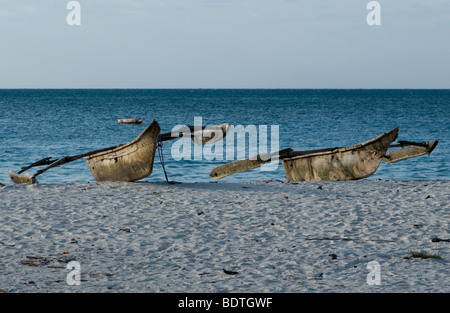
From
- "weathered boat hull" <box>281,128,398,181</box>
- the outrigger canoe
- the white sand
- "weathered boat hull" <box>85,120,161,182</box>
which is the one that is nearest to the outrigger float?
"weathered boat hull" <box>85,120,161,182</box>

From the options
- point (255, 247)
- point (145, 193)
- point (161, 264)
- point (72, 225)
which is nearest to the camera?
point (161, 264)

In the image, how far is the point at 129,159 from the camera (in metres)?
13.2

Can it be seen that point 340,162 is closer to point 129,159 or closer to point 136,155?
point 136,155

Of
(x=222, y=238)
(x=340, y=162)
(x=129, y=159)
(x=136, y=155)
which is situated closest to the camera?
(x=222, y=238)

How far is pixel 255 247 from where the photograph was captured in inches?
303

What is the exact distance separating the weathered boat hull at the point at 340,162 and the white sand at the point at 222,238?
1.45 metres

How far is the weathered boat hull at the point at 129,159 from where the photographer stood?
12680 millimetres

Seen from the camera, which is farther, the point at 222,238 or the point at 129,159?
the point at 129,159

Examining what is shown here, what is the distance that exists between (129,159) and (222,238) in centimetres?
561

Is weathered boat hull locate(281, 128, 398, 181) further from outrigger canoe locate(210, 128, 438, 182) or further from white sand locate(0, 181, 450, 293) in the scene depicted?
white sand locate(0, 181, 450, 293)

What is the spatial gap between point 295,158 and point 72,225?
758cm

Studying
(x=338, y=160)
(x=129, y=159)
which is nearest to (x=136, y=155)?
(x=129, y=159)

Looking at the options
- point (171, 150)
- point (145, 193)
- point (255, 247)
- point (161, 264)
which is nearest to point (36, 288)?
point (161, 264)
